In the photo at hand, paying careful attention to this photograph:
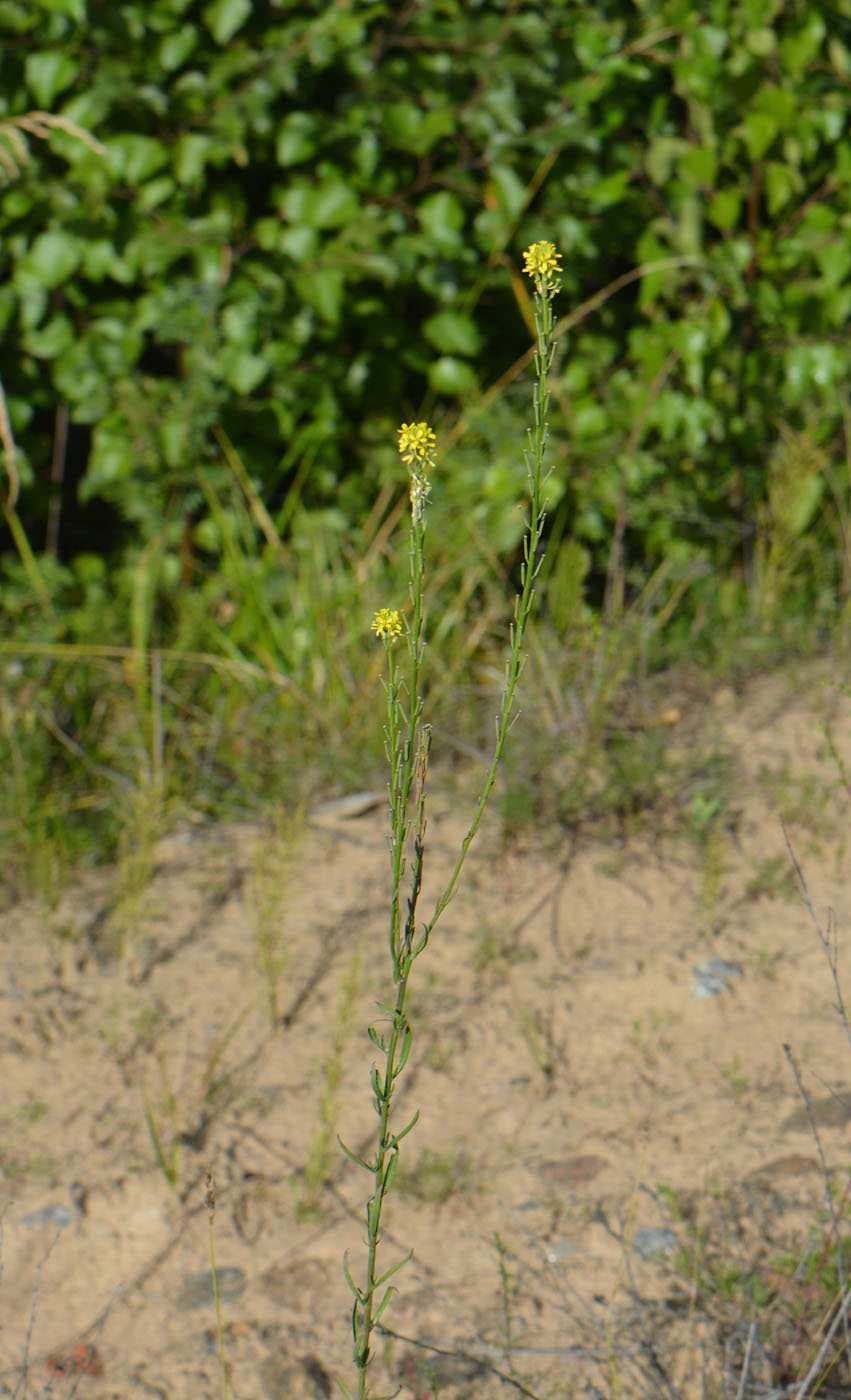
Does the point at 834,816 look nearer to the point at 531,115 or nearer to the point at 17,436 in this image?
the point at 531,115

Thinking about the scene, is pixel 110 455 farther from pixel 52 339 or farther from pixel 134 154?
pixel 134 154

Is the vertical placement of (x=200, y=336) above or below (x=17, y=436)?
above

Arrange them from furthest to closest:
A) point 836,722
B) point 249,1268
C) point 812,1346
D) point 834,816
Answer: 1. point 836,722
2. point 834,816
3. point 249,1268
4. point 812,1346

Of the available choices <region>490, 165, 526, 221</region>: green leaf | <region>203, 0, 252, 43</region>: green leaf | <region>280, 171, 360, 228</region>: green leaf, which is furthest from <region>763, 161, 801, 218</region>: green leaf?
<region>203, 0, 252, 43</region>: green leaf

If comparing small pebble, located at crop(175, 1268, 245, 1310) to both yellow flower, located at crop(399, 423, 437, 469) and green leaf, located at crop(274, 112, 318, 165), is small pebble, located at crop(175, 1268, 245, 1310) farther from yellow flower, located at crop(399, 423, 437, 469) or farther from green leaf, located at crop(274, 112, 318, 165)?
green leaf, located at crop(274, 112, 318, 165)

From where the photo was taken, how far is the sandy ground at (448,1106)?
1.88 m

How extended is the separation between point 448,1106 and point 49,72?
2490mm


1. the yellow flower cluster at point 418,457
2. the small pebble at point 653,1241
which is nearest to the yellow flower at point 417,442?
the yellow flower cluster at point 418,457

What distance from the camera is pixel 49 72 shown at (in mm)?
3033

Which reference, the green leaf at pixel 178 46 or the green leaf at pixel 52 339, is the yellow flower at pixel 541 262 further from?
the green leaf at pixel 52 339

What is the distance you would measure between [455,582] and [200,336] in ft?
2.95

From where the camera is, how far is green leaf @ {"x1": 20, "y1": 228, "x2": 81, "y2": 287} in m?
3.18

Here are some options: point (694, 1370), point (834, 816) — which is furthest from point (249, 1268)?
point (834, 816)

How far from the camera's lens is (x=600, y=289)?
3717 millimetres
